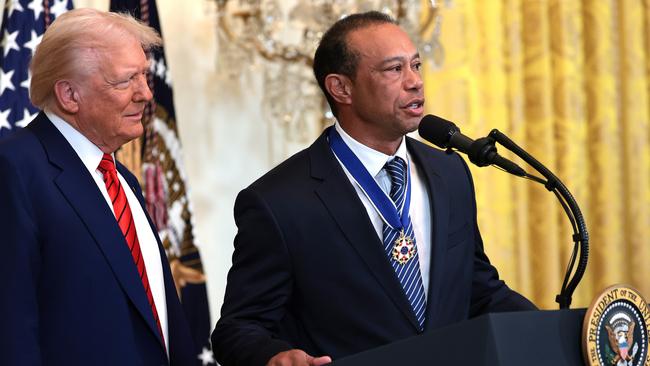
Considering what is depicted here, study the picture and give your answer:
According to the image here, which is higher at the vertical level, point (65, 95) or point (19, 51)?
point (19, 51)

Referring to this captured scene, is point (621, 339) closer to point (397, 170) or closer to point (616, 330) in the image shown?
point (616, 330)

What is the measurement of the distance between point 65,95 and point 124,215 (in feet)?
0.99

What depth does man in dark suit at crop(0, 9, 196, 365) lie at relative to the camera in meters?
2.29

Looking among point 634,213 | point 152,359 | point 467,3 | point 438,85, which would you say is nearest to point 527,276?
point 634,213

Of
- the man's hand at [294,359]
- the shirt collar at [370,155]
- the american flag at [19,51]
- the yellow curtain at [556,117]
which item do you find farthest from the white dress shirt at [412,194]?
the yellow curtain at [556,117]

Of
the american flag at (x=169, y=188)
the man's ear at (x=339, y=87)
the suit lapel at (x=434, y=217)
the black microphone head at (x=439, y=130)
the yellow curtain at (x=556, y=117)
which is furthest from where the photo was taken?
the yellow curtain at (x=556, y=117)

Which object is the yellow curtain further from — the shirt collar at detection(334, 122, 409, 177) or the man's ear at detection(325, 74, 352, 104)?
the shirt collar at detection(334, 122, 409, 177)

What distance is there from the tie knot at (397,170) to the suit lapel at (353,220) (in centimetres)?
13

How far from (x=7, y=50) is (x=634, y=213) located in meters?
3.12

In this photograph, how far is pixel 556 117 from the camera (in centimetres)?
541

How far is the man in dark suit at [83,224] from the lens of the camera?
229 cm

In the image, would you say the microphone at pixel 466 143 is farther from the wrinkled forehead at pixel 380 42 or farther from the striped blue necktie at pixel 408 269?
the wrinkled forehead at pixel 380 42

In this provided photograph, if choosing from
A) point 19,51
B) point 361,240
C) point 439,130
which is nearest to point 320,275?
point 361,240

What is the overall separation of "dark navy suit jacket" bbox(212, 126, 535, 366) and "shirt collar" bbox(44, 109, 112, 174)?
14.5 inches
